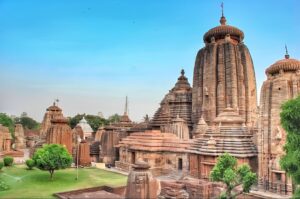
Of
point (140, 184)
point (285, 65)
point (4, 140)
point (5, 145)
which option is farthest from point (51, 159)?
point (5, 145)

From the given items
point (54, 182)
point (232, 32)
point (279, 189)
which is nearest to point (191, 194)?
point (279, 189)

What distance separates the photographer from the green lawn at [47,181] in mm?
19047

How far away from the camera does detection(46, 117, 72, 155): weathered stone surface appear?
113ft

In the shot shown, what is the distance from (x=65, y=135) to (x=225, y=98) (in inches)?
855

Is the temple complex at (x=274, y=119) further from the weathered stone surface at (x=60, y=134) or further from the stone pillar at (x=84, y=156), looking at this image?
the weathered stone surface at (x=60, y=134)

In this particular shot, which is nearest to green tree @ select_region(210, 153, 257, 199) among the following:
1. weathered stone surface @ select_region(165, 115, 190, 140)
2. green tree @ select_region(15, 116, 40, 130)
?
weathered stone surface @ select_region(165, 115, 190, 140)

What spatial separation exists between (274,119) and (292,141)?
7.79 metres

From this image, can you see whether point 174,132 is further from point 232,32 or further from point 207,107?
point 232,32

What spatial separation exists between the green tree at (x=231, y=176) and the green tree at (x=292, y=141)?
2.39 meters

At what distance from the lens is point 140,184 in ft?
47.2

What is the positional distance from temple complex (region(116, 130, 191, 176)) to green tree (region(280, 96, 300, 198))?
13.6m

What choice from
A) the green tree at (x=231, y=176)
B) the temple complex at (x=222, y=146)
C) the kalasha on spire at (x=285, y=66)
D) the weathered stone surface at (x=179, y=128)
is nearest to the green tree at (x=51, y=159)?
the temple complex at (x=222, y=146)

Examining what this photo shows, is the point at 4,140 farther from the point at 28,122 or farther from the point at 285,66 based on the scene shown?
the point at 28,122

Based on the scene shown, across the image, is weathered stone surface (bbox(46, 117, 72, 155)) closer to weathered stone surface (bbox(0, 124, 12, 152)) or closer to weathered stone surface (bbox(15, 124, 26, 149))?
weathered stone surface (bbox(0, 124, 12, 152))
